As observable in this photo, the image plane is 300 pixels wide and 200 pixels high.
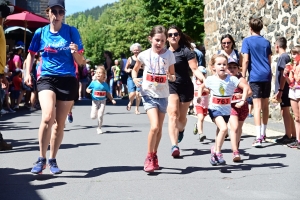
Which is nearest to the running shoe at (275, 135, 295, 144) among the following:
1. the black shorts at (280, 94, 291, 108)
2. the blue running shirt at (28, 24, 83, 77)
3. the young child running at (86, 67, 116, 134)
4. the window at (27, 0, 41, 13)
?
the black shorts at (280, 94, 291, 108)

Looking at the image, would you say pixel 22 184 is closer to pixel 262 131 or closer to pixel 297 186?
pixel 297 186

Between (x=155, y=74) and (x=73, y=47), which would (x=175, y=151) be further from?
(x=73, y=47)

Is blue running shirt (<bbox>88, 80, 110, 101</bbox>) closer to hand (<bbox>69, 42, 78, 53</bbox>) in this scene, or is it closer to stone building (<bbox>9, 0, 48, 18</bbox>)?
hand (<bbox>69, 42, 78, 53</bbox>)

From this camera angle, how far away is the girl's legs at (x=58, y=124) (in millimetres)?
7195

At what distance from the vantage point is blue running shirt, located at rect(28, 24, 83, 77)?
705 centimetres

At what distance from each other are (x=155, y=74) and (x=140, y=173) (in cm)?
119

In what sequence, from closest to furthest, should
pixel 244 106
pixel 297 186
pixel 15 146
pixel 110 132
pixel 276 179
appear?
pixel 297 186, pixel 276 179, pixel 244 106, pixel 15 146, pixel 110 132

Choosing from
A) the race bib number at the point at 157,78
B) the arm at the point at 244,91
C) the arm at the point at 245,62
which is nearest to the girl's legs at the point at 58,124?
the race bib number at the point at 157,78

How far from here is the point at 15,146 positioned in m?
10.1

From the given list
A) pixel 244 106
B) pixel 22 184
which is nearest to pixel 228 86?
pixel 244 106

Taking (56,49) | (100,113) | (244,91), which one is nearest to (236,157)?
(244,91)

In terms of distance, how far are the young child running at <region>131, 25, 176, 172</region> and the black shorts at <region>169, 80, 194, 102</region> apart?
114 cm

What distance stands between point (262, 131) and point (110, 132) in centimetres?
345

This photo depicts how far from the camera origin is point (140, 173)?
7258 mm
